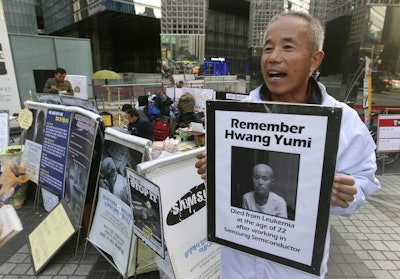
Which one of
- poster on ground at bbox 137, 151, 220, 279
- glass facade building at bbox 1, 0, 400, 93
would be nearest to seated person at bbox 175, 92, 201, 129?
glass facade building at bbox 1, 0, 400, 93

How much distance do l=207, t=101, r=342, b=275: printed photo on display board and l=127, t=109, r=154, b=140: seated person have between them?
3.91 meters

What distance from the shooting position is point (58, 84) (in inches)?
292

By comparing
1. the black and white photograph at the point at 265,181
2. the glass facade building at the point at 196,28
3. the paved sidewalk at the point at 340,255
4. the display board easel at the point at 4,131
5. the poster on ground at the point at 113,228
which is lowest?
the paved sidewalk at the point at 340,255

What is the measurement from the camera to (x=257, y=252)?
1.21m

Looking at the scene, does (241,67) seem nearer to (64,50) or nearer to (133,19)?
(133,19)

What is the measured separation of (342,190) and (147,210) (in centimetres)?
127

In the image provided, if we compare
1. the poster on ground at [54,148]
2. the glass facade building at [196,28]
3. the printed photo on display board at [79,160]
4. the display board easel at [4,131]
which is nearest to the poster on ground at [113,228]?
the printed photo on display board at [79,160]

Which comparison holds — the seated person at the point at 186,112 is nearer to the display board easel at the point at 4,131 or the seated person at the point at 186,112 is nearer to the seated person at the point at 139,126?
the seated person at the point at 139,126

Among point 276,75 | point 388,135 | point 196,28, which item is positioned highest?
point 196,28

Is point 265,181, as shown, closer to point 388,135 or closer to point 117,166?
point 117,166

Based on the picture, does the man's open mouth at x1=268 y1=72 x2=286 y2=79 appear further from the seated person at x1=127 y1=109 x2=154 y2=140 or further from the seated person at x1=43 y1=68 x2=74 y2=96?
the seated person at x1=43 y1=68 x2=74 y2=96

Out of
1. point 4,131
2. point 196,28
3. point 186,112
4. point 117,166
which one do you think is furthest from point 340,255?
point 196,28

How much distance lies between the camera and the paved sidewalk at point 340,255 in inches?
109

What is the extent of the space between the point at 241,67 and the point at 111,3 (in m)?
41.5
